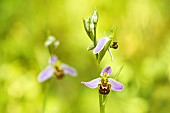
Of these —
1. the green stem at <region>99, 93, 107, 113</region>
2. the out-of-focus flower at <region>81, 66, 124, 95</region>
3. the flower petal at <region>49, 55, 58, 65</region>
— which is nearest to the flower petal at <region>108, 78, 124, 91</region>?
the out-of-focus flower at <region>81, 66, 124, 95</region>

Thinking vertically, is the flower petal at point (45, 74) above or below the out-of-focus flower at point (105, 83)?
above

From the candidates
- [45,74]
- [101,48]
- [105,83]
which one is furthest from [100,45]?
[45,74]

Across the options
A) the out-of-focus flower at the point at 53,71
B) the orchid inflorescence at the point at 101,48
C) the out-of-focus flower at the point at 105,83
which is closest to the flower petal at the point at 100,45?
the orchid inflorescence at the point at 101,48

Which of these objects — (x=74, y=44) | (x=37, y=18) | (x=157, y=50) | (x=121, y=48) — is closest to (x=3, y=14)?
(x=37, y=18)

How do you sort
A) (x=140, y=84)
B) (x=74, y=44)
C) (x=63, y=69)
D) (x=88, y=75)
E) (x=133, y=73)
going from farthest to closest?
(x=74, y=44)
(x=88, y=75)
(x=133, y=73)
(x=140, y=84)
(x=63, y=69)

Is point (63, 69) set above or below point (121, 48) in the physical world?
below

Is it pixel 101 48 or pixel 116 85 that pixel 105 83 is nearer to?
pixel 116 85

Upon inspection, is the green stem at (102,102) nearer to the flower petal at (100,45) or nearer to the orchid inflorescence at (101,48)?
the orchid inflorescence at (101,48)

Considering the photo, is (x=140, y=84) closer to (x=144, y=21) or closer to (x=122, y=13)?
(x=144, y=21)
